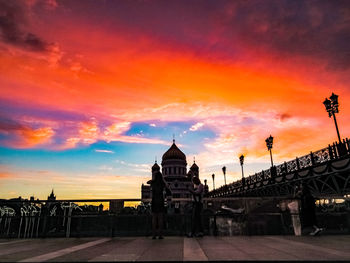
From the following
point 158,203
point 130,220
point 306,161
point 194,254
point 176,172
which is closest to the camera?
point 194,254

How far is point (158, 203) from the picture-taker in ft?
26.0

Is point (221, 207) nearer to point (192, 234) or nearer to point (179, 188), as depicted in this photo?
point (192, 234)

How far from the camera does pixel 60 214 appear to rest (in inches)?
364

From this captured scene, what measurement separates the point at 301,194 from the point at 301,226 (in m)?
1.15

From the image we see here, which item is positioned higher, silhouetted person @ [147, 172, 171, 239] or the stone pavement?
silhouetted person @ [147, 172, 171, 239]

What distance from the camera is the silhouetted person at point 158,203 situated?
7.70 metres

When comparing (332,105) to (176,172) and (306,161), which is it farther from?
(176,172)

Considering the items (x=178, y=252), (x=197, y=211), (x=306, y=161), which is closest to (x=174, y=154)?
(x=306, y=161)

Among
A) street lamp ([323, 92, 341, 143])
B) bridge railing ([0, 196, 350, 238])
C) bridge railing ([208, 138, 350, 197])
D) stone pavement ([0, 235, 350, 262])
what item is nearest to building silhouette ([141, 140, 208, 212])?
bridge railing ([208, 138, 350, 197])

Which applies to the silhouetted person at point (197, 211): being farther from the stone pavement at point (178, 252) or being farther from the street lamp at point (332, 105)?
the street lamp at point (332, 105)

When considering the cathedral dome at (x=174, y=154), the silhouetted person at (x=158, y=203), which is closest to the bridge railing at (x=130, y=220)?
the silhouetted person at (x=158, y=203)

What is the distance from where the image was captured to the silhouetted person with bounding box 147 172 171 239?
25.3 feet

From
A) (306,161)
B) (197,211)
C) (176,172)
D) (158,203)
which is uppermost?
(176,172)

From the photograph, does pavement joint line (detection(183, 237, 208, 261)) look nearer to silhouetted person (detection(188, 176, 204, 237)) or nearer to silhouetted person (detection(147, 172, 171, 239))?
silhouetted person (detection(147, 172, 171, 239))
